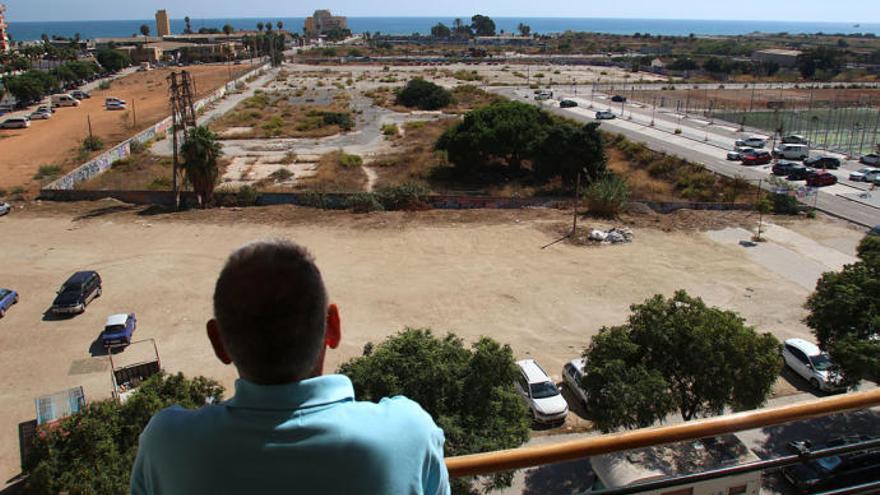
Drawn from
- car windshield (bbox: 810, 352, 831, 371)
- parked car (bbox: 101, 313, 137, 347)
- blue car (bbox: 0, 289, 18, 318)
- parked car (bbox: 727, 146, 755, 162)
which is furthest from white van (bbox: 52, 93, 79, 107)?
car windshield (bbox: 810, 352, 831, 371)

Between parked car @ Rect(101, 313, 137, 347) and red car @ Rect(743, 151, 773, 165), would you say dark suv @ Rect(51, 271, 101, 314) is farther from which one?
red car @ Rect(743, 151, 773, 165)

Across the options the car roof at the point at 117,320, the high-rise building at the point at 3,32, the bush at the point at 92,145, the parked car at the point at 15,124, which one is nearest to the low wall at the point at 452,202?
the car roof at the point at 117,320

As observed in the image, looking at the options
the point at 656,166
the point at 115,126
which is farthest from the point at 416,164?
the point at 115,126

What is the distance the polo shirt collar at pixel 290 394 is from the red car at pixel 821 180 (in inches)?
1424

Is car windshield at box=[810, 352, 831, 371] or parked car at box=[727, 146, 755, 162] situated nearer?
car windshield at box=[810, 352, 831, 371]

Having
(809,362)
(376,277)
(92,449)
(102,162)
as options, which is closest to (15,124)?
(102,162)

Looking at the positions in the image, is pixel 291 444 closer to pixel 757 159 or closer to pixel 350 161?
pixel 350 161

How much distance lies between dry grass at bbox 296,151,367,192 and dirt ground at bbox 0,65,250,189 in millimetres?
13086

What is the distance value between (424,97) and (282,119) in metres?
12.9

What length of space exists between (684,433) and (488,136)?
31.7m

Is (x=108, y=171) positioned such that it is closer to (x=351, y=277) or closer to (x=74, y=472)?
(x=351, y=277)

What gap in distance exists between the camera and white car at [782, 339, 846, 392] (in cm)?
1466

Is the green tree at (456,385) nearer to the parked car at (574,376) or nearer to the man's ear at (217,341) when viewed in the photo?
the parked car at (574,376)

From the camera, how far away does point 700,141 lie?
4325 centimetres
